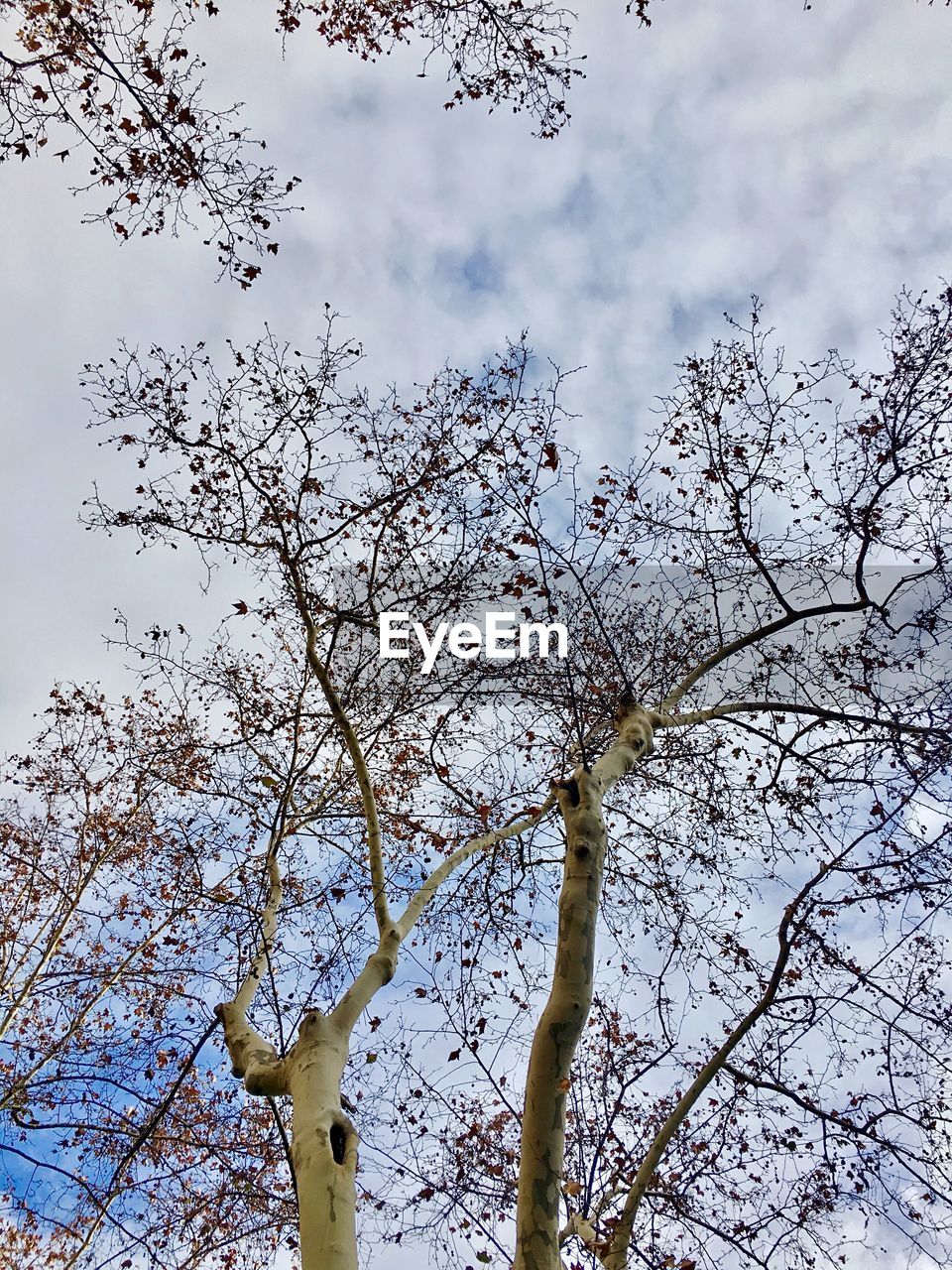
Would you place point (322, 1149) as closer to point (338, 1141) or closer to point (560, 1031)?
point (338, 1141)

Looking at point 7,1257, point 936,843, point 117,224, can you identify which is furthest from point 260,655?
point 7,1257

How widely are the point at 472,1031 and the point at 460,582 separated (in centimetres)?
364

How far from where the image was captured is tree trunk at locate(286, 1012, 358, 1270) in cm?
331

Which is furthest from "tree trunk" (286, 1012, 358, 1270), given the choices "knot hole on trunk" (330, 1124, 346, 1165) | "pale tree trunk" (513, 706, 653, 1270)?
"pale tree trunk" (513, 706, 653, 1270)

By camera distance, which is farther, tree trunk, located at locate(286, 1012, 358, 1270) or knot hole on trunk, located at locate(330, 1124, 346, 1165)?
knot hole on trunk, located at locate(330, 1124, 346, 1165)

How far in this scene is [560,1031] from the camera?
3.63m

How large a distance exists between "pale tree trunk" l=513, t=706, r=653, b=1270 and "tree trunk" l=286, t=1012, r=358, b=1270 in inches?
30.1

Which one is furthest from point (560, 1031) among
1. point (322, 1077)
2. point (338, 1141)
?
point (322, 1077)

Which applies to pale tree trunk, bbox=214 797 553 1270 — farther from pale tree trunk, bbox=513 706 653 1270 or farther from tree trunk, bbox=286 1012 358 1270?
pale tree trunk, bbox=513 706 653 1270

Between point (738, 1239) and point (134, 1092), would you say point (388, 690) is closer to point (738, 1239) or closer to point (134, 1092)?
point (134, 1092)

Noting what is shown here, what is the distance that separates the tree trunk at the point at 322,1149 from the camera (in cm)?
331

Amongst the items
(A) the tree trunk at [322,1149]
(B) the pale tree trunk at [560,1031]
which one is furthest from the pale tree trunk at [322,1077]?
(B) the pale tree trunk at [560,1031]

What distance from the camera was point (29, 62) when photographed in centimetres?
389

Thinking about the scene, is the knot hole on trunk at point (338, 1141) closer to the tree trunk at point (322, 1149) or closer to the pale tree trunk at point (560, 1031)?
Answer: the tree trunk at point (322, 1149)
